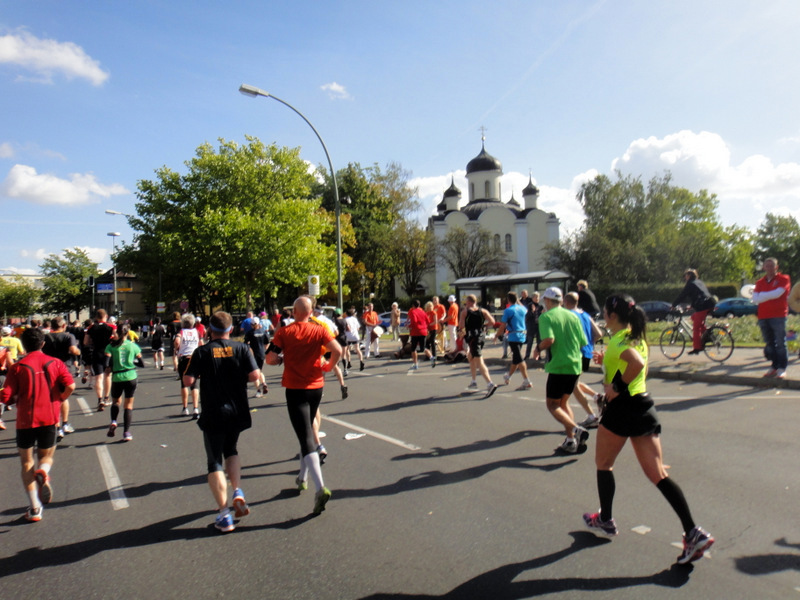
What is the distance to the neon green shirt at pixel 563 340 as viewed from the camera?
6.28 metres

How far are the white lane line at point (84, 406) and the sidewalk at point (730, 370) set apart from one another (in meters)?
10.2

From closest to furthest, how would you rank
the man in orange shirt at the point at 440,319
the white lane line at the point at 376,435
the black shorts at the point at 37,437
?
the black shorts at the point at 37,437 → the white lane line at the point at 376,435 → the man in orange shirt at the point at 440,319

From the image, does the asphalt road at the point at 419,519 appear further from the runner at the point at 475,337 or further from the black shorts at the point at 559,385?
the runner at the point at 475,337

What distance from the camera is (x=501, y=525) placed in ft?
14.5

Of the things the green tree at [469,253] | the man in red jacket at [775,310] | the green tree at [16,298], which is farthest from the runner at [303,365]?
the green tree at [16,298]

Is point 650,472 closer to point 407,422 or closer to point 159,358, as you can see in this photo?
point 407,422

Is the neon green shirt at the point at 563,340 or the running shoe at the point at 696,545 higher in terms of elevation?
the neon green shirt at the point at 563,340

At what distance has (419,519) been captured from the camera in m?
4.62

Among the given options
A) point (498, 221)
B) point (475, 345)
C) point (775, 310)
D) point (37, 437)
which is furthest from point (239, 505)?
point (498, 221)

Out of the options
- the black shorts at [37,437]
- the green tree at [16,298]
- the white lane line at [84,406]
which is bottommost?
the white lane line at [84,406]

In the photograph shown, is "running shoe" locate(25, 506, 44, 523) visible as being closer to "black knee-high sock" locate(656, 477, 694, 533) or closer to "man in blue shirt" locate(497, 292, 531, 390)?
"black knee-high sock" locate(656, 477, 694, 533)

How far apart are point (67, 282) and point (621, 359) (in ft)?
234

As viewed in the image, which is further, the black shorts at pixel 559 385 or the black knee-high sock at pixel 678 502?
the black shorts at pixel 559 385

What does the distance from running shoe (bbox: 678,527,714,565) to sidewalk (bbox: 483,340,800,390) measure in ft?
25.2
